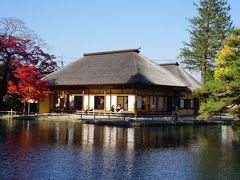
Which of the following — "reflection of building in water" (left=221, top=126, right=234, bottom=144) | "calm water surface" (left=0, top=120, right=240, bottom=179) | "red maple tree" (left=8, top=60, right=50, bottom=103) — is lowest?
"calm water surface" (left=0, top=120, right=240, bottom=179)

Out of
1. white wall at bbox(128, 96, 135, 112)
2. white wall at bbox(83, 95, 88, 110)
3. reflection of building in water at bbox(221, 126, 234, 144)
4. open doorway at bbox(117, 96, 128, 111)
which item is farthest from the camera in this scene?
white wall at bbox(83, 95, 88, 110)

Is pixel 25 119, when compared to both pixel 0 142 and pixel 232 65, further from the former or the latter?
pixel 232 65

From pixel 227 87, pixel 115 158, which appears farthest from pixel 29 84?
pixel 227 87

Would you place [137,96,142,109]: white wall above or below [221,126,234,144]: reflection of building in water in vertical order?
above

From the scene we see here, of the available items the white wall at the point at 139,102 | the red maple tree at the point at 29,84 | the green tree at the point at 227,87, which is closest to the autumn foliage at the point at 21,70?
the red maple tree at the point at 29,84

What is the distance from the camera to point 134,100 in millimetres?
34531

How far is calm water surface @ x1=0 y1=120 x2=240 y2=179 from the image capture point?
37.6ft

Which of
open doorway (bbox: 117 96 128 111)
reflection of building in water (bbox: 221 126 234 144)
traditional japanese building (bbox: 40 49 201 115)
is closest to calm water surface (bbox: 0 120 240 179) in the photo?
reflection of building in water (bbox: 221 126 234 144)

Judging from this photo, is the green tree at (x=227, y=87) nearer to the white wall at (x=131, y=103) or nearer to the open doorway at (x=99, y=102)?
the white wall at (x=131, y=103)

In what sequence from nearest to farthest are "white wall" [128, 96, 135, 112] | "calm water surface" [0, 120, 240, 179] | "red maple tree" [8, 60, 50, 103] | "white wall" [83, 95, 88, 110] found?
"calm water surface" [0, 120, 240, 179] → "white wall" [128, 96, 135, 112] → "red maple tree" [8, 60, 50, 103] → "white wall" [83, 95, 88, 110]

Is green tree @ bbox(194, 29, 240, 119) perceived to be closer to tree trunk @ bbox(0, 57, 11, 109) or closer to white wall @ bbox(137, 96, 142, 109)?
white wall @ bbox(137, 96, 142, 109)

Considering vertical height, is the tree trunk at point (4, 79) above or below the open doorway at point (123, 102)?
above

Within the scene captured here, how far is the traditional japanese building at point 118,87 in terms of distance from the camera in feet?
115

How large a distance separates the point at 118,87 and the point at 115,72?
2093 millimetres
